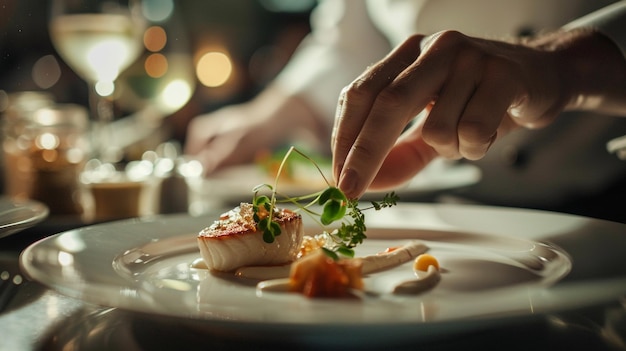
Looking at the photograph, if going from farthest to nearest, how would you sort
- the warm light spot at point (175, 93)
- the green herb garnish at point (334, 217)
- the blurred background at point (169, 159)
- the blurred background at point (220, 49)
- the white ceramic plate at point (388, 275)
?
the blurred background at point (220, 49)
the warm light spot at point (175, 93)
the blurred background at point (169, 159)
the green herb garnish at point (334, 217)
the white ceramic plate at point (388, 275)

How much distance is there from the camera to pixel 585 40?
1385 mm

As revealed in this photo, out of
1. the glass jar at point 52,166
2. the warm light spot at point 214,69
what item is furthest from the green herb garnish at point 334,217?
the warm light spot at point 214,69

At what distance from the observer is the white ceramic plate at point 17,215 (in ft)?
3.31

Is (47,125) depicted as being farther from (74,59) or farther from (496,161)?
(496,161)

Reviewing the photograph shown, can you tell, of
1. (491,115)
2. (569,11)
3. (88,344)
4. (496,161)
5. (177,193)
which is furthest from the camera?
(496,161)

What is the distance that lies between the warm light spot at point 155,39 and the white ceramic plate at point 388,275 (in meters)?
1.11

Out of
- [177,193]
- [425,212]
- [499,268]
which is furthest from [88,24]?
[499,268]

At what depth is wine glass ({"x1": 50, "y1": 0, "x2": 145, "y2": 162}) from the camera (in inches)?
84.6

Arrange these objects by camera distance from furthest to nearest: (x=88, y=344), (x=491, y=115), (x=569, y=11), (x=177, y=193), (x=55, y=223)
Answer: (x=569, y=11), (x=177, y=193), (x=55, y=223), (x=491, y=115), (x=88, y=344)

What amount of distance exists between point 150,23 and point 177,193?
0.69 m

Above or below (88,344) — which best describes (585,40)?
above

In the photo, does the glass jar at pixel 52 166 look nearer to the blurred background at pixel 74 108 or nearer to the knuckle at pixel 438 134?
the blurred background at pixel 74 108

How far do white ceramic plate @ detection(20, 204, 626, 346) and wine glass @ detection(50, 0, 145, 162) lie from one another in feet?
3.54

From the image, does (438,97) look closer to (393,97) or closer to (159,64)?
(393,97)
